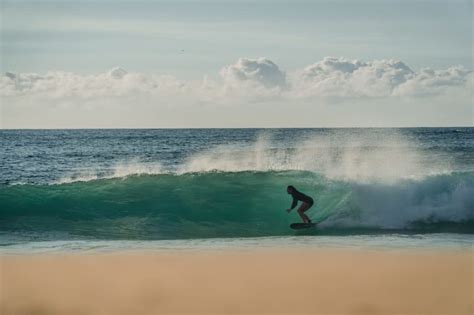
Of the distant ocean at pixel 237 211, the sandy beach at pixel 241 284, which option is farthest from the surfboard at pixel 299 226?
the sandy beach at pixel 241 284

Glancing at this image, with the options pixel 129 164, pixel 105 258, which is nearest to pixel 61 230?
pixel 105 258

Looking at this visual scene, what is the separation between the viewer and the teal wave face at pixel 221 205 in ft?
44.3

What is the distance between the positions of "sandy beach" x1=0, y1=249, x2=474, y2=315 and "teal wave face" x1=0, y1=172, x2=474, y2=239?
4773 mm

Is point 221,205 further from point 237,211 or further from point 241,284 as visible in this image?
point 241,284

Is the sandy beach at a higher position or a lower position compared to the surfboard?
lower

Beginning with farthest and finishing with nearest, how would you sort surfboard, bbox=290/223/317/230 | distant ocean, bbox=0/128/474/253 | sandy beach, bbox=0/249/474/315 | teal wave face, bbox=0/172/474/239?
teal wave face, bbox=0/172/474/239, surfboard, bbox=290/223/317/230, distant ocean, bbox=0/128/474/253, sandy beach, bbox=0/249/474/315

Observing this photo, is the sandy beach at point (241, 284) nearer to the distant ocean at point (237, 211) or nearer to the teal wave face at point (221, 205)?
the distant ocean at point (237, 211)

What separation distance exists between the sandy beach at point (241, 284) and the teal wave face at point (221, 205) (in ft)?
15.7

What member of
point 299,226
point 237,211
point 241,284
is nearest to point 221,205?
point 237,211

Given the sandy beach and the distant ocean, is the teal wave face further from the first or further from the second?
the sandy beach

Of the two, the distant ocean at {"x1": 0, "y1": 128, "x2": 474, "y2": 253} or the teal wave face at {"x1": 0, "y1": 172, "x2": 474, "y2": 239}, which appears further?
the teal wave face at {"x1": 0, "y1": 172, "x2": 474, "y2": 239}

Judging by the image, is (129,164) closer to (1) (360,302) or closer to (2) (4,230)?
(2) (4,230)

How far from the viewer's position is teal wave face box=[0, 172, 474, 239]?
13.5 metres

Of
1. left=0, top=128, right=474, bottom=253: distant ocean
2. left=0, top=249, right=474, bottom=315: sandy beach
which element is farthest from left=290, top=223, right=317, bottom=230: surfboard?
left=0, top=249, right=474, bottom=315: sandy beach
